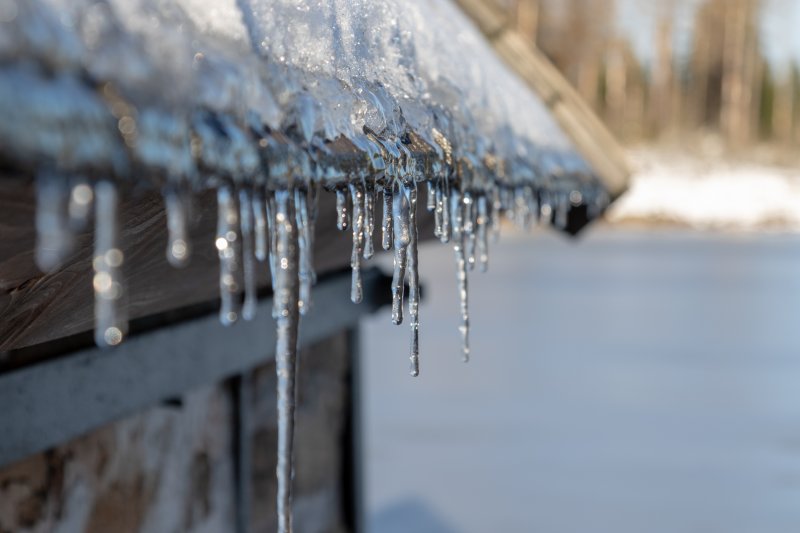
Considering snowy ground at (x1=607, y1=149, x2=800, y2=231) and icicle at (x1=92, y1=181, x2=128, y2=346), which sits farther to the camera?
snowy ground at (x1=607, y1=149, x2=800, y2=231)

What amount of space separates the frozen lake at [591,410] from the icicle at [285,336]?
347 centimetres

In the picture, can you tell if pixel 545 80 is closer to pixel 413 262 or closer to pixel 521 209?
pixel 521 209

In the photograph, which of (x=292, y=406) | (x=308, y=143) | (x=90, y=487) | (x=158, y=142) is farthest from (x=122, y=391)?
(x=158, y=142)

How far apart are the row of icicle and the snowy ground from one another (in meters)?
19.3

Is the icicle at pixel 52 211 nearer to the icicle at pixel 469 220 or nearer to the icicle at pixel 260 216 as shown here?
the icicle at pixel 260 216

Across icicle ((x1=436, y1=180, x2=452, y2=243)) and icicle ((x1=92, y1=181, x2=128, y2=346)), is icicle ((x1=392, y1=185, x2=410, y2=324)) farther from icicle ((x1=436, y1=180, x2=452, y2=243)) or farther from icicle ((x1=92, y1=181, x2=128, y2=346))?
icicle ((x1=92, y1=181, x2=128, y2=346))

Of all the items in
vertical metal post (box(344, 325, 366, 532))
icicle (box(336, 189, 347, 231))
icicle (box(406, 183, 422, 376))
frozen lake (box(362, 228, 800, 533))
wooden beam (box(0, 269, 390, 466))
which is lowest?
frozen lake (box(362, 228, 800, 533))

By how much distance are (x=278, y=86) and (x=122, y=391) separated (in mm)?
811

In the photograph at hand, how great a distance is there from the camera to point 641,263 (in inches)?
541

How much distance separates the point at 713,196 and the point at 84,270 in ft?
70.7

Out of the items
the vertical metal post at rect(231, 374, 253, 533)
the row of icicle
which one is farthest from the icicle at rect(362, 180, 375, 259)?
the vertical metal post at rect(231, 374, 253, 533)

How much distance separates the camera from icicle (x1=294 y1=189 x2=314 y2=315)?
29.0 inches

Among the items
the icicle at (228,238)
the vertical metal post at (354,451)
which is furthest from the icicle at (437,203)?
the vertical metal post at (354,451)

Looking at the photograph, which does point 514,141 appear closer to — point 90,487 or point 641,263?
point 90,487
